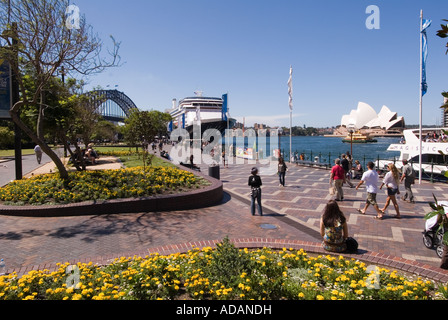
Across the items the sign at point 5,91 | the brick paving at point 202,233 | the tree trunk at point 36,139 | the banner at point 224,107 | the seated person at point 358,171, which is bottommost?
the brick paving at point 202,233

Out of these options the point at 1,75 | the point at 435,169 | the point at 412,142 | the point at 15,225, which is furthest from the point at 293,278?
the point at 412,142

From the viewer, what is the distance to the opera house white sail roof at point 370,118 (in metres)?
72.4

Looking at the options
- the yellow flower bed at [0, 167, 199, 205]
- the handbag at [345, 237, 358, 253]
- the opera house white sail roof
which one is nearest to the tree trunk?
the yellow flower bed at [0, 167, 199, 205]

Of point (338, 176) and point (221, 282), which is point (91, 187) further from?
point (338, 176)

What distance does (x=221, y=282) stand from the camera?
151 inches

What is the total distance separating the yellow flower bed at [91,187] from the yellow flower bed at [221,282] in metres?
4.55

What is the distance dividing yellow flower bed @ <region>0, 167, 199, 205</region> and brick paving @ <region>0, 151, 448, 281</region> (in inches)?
33.8

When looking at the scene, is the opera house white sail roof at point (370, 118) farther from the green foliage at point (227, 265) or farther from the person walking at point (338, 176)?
the green foliage at point (227, 265)

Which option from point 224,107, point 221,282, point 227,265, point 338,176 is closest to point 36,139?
point 227,265

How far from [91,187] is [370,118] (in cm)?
7805

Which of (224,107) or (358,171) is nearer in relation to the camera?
(358,171)

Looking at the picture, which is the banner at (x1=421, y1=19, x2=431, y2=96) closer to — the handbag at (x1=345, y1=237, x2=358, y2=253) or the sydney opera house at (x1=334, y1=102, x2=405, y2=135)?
the handbag at (x1=345, y1=237, x2=358, y2=253)

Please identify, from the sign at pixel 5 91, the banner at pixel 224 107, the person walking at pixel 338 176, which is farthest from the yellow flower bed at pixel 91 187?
the banner at pixel 224 107
